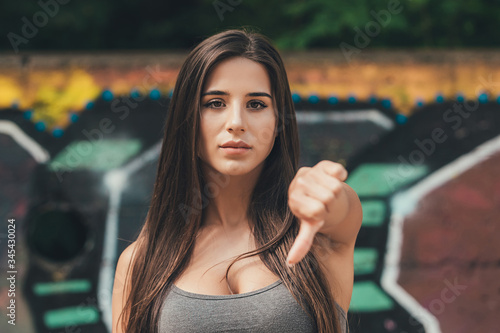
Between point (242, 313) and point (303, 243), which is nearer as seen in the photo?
point (303, 243)

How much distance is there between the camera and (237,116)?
1614mm

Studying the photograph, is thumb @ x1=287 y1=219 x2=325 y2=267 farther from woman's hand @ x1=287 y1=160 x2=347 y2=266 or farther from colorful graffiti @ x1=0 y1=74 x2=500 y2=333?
colorful graffiti @ x1=0 y1=74 x2=500 y2=333

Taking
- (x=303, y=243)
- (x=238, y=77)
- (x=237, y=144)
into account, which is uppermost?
(x=238, y=77)

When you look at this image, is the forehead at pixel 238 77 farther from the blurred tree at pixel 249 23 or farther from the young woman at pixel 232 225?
the blurred tree at pixel 249 23

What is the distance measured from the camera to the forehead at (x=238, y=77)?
1.67m

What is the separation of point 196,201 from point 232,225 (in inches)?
5.6

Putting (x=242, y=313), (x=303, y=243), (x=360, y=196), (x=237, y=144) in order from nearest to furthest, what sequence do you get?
1. (x=303, y=243)
2. (x=242, y=313)
3. (x=237, y=144)
4. (x=360, y=196)

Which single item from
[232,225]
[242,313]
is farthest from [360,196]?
[242,313]

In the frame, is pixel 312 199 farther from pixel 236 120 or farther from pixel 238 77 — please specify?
pixel 238 77

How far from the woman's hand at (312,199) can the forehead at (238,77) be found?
45cm

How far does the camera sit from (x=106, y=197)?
316cm

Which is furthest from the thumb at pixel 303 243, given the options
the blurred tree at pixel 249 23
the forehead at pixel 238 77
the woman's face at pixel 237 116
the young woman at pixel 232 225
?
the blurred tree at pixel 249 23

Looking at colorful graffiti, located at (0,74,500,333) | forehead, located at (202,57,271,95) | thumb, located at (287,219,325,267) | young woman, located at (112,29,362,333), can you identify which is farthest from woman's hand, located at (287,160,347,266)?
colorful graffiti, located at (0,74,500,333)

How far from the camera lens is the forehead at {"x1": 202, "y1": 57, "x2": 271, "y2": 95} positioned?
1.67 m
